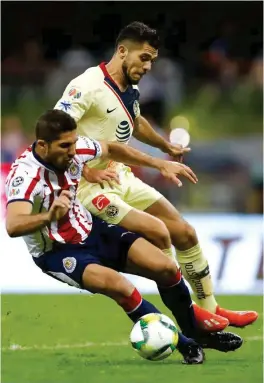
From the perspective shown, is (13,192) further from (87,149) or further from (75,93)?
(75,93)

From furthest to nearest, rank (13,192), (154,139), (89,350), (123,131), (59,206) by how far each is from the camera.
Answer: (89,350)
(154,139)
(123,131)
(13,192)
(59,206)

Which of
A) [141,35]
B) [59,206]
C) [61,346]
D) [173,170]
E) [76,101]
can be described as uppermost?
[141,35]

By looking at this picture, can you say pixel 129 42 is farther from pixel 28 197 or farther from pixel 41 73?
pixel 41 73

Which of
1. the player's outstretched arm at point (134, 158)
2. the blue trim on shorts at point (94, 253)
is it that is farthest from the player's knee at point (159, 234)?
the player's outstretched arm at point (134, 158)

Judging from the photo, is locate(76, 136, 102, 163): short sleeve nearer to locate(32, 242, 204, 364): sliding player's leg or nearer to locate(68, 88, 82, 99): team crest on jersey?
locate(68, 88, 82, 99): team crest on jersey

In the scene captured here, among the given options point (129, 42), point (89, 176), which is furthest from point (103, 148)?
point (129, 42)

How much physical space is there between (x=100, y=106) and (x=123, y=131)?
33 centimetres

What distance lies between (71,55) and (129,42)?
9.36m

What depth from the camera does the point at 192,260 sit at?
812cm

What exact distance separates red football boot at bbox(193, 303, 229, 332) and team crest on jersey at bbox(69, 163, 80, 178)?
4.40 feet

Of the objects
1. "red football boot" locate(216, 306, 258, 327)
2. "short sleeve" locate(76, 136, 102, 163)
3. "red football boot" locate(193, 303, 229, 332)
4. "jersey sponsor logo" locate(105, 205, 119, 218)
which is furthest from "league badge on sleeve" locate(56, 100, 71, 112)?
"red football boot" locate(216, 306, 258, 327)

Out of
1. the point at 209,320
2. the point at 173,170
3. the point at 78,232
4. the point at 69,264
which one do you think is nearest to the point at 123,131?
the point at 173,170

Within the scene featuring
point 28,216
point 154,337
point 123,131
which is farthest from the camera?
point 123,131

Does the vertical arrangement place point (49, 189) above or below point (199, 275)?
above
